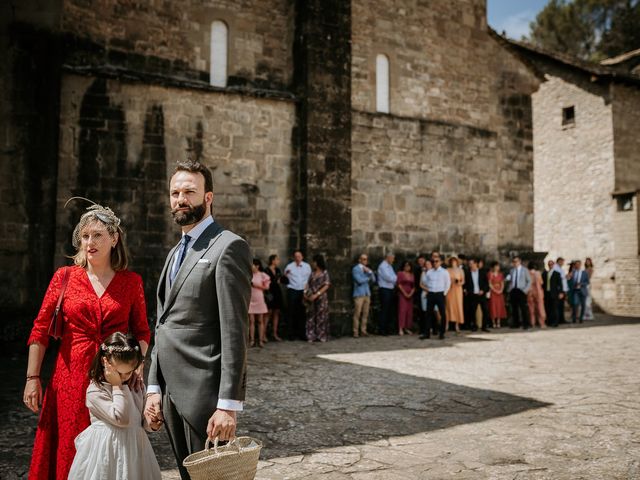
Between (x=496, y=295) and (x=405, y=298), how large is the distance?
2.90m

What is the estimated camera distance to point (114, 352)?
2.68 meters

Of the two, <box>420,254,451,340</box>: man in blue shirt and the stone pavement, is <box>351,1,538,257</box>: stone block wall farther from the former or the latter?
the stone pavement

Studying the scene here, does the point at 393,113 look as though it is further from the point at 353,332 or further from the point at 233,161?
the point at 353,332

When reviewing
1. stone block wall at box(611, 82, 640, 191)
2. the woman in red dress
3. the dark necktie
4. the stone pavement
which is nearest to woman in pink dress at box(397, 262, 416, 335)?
the stone pavement

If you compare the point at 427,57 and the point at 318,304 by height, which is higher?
the point at 427,57

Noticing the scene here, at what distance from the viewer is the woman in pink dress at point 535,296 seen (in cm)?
1414

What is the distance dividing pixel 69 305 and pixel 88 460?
82cm

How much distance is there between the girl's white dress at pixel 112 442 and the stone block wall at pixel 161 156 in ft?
25.7

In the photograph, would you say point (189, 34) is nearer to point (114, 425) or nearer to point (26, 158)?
point (26, 158)

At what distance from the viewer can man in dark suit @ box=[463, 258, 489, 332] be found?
43.1 feet

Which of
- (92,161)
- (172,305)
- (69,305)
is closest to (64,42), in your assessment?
(92,161)

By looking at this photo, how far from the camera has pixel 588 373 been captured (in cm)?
710

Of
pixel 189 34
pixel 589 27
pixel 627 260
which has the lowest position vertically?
pixel 627 260

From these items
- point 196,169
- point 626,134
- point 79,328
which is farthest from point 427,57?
point 79,328
